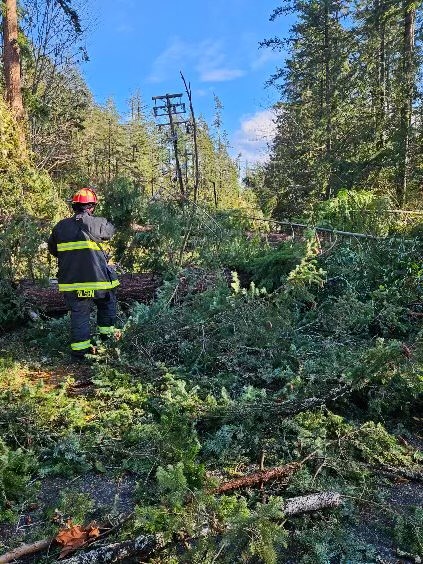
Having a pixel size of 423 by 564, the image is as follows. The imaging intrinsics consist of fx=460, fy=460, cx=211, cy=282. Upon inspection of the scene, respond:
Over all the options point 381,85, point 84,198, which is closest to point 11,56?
point 84,198

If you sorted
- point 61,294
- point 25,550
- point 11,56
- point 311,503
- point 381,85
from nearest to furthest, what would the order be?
point 25,550
point 311,503
point 61,294
point 11,56
point 381,85

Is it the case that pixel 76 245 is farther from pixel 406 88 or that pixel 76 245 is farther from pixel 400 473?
pixel 406 88

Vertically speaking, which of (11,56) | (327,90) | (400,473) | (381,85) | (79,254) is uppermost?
(327,90)

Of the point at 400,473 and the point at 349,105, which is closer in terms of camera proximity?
the point at 400,473

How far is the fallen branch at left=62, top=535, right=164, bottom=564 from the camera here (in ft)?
7.12

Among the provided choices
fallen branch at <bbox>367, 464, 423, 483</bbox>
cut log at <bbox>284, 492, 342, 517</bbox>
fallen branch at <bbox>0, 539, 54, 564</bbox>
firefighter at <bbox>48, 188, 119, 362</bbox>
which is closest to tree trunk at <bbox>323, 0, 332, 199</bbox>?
firefighter at <bbox>48, 188, 119, 362</bbox>


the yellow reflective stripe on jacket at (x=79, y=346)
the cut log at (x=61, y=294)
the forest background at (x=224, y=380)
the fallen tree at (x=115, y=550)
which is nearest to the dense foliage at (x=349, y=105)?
the forest background at (x=224, y=380)

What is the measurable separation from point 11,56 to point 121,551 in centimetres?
1302

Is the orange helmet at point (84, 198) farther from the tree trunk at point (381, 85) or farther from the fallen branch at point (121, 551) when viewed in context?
Result: the tree trunk at point (381, 85)

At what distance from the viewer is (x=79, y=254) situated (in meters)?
5.14

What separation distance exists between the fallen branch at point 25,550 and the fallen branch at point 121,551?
10.5 inches

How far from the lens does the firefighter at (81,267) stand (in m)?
5.12

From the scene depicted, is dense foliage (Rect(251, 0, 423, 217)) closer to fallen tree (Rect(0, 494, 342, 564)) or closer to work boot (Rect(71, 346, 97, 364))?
work boot (Rect(71, 346, 97, 364))

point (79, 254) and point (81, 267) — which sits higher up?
point (79, 254)
